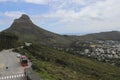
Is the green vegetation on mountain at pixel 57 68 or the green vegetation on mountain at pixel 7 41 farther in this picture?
the green vegetation on mountain at pixel 7 41

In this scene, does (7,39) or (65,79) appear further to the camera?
(7,39)

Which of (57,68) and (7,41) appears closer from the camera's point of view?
(57,68)

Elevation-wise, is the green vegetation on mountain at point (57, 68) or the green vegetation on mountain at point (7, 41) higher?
the green vegetation on mountain at point (7, 41)

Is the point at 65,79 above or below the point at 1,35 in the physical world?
below

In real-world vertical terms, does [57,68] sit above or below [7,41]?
below

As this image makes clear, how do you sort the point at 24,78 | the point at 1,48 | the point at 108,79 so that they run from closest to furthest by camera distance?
the point at 24,78, the point at 108,79, the point at 1,48

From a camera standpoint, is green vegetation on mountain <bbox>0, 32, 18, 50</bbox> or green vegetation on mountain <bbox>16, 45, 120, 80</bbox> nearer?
green vegetation on mountain <bbox>16, 45, 120, 80</bbox>

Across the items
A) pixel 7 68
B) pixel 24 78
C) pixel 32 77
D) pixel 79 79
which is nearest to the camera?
pixel 32 77

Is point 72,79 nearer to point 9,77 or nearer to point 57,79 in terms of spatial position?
point 57,79

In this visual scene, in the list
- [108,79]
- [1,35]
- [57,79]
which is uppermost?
[1,35]

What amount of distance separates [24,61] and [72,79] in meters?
10.2

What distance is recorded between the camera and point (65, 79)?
62.8m

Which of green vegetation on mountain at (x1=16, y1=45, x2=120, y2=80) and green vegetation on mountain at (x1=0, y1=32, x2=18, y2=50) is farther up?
green vegetation on mountain at (x1=0, y1=32, x2=18, y2=50)

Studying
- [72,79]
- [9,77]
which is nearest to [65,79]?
[72,79]
